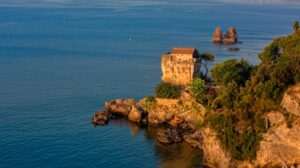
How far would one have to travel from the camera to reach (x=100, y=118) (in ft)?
218

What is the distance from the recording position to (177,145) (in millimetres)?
58312

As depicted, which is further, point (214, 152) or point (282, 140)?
point (214, 152)

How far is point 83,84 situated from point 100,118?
21.9 meters

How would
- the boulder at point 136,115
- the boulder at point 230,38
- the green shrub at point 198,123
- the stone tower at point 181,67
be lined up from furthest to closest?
the boulder at point 230,38 < the stone tower at point 181,67 < the boulder at point 136,115 < the green shrub at point 198,123

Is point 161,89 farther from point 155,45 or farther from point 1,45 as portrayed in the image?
point 1,45

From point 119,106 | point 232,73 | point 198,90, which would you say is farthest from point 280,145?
point 119,106

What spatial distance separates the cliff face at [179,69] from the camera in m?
71.1

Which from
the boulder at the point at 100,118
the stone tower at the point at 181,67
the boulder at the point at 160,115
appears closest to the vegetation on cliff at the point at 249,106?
the boulder at the point at 160,115

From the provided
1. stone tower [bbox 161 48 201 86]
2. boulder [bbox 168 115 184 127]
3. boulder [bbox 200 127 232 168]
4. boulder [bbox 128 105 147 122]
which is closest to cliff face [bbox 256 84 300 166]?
boulder [bbox 200 127 232 168]

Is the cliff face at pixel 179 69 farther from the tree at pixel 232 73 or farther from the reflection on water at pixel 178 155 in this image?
Result: the reflection on water at pixel 178 155

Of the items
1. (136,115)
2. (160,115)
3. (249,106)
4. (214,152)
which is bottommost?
(214,152)

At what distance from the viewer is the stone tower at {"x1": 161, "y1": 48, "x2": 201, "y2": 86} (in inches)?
2803

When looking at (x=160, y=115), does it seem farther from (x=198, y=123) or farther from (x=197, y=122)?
(x=198, y=123)

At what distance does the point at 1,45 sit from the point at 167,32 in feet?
187
